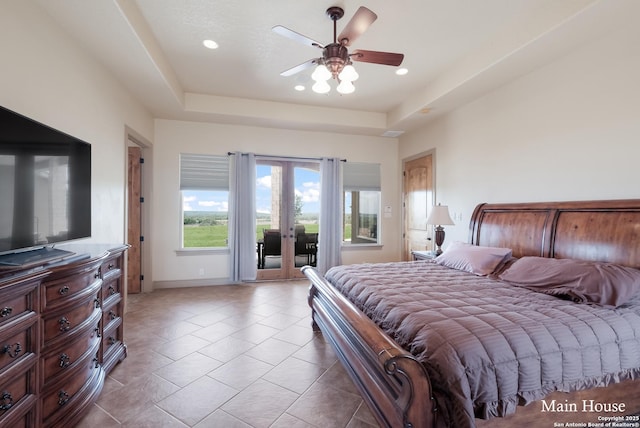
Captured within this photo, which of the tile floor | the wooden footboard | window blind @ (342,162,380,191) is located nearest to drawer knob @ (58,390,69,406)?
the tile floor

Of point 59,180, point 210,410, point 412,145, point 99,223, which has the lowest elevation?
point 210,410

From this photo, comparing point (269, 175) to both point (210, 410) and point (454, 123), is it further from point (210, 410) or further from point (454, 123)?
point (210, 410)

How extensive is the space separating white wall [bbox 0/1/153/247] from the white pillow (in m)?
3.83

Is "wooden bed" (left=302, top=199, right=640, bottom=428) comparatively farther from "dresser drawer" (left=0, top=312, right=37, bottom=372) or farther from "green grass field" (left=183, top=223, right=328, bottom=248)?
"green grass field" (left=183, top=223, right=328, bottom=248)

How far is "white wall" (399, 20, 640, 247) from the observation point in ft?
8.21

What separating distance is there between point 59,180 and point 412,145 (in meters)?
5.15

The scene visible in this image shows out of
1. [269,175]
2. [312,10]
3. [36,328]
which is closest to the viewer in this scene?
[36,328]

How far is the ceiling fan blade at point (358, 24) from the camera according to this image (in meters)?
2.10

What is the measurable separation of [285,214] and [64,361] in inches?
159

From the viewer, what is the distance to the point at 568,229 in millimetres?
2742

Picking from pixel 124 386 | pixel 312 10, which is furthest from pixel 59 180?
pixel 312 10

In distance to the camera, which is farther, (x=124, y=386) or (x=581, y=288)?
(x=124, y=386)

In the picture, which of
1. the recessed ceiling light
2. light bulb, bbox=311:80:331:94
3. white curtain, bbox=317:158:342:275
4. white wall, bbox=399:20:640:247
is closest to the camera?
white wall, bbox=399:20:640:247

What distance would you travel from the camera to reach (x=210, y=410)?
2008 millimetres
